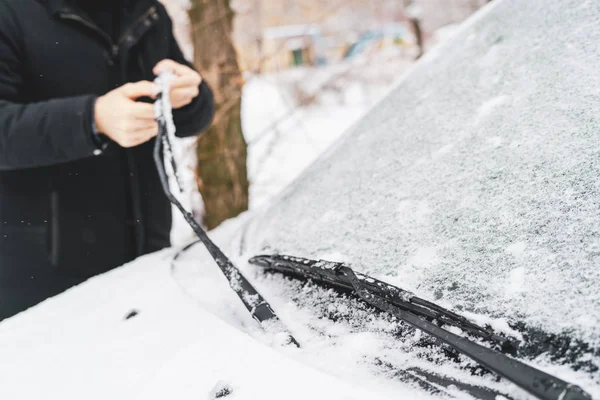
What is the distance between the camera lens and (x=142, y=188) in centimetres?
191

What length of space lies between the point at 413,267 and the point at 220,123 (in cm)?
282

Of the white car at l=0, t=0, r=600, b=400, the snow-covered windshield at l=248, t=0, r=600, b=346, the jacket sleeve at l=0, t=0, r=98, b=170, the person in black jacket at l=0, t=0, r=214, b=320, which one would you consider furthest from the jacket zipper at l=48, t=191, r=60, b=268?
the snow-covered windshield at l=248, t=0, r=600, b=346

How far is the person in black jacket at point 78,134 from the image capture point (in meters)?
1.35

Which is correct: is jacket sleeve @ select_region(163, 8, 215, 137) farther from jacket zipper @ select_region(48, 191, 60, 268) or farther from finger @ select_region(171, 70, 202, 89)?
jacket zipper @ select_region(48, 191, 60, 268)

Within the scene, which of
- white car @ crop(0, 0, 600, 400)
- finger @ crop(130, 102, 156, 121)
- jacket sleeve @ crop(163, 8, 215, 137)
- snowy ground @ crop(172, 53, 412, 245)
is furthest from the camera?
snowy ground @ crop(172, 53, 412, 245)

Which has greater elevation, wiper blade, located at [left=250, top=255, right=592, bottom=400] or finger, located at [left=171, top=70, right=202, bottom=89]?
finger, located at [left=171, top=70, right=202, bottom=89]

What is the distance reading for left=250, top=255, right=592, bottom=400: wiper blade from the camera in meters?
0.58

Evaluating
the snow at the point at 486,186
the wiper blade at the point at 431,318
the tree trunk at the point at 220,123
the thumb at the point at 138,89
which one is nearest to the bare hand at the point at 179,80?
the thumb at the point at 138,89

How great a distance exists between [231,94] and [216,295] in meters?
2.59

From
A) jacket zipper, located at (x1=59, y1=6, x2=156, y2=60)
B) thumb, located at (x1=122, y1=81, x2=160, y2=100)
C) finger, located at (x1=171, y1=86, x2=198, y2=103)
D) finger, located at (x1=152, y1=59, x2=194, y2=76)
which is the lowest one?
finger, located at (x1=171, y1=86, x2=198, y2=103)

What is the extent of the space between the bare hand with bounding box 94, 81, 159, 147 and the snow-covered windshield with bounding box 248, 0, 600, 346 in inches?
17.9

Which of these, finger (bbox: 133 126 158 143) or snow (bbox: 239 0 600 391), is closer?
snow (bbox: 239 0 600 391)

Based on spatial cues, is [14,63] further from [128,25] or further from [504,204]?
[504,204]

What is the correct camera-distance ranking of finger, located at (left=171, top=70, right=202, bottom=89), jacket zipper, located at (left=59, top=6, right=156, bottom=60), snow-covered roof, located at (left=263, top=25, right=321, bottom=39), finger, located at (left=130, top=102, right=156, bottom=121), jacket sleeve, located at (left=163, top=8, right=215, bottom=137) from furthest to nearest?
snow-covered roof, located at (left=263, top=25, right=321, bottom=39)
jacket sleeve, located at (left=163, top=8, right=215, bottom=137)
jacket zipper, located at (left=59, top=6, right=156, bottom=60)
finger, located at (left=171, top=70, right=202, bottom=89)
finger, located at (left=130, top=102, right=156, bottom=121)
